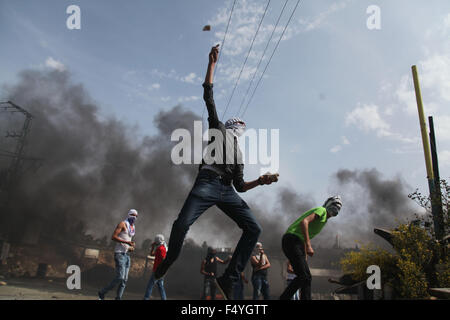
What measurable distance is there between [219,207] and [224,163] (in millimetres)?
431

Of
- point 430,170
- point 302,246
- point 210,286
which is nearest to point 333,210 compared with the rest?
point 302,246

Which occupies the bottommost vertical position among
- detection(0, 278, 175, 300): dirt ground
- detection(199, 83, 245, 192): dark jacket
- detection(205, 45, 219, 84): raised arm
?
detection(0, 278, 175, 300): dirt ground

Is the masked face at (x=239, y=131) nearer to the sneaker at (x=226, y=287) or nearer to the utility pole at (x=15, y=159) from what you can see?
the sneaker at (x=226, y=287)

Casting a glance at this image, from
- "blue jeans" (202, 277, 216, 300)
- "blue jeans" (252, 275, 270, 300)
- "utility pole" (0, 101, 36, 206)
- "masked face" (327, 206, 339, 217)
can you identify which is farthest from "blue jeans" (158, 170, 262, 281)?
"utility pole" (0, 101, 36, 206)

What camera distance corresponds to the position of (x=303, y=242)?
12.2 feet

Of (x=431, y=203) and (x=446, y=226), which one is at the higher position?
(x=431, y=203)

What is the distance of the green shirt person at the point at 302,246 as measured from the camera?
11.7 ft

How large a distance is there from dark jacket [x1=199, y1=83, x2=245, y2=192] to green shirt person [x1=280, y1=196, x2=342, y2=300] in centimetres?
112

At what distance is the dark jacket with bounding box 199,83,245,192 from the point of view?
118 inches

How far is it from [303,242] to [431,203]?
627 cm

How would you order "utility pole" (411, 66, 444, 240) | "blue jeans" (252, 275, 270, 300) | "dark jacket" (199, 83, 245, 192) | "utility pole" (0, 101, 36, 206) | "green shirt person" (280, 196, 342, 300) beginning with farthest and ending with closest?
"utility pole" (0, 101, 36, 206)
"blue jeans" (252, 275, 270, 300)
"utility pole" (411, 66, 444, 240)
"green shirt person" (280, 196, 342, 300)
"dark jacket" (199, 83, 245, 192)

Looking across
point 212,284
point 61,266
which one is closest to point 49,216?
point 61,266

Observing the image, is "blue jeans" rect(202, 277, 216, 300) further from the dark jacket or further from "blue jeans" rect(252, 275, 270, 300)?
the dark jacket
